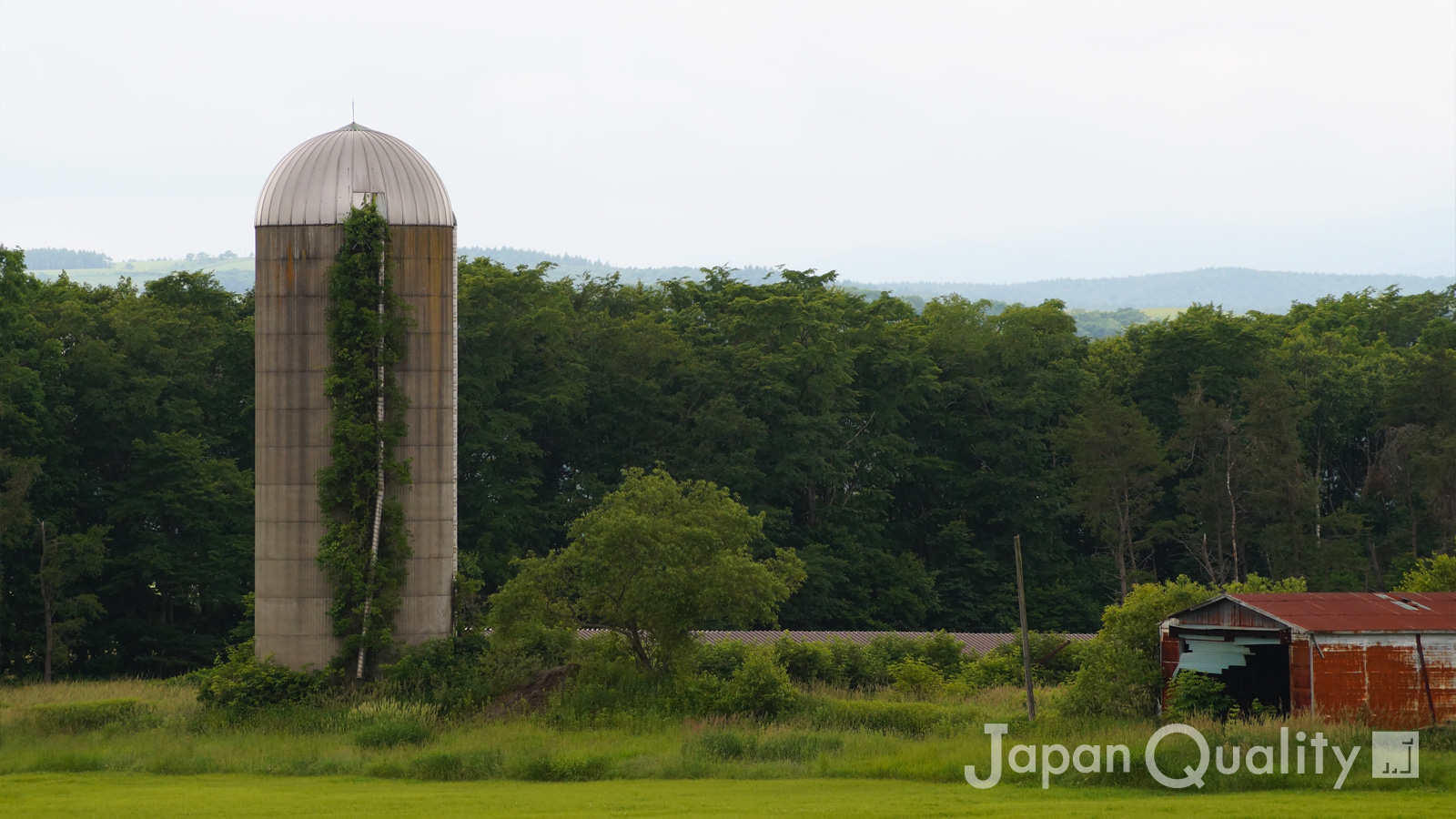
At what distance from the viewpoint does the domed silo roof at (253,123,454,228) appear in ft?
111

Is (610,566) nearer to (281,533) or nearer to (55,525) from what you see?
(281,533)

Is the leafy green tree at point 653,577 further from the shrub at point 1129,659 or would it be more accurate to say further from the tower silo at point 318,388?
the shrub at point 1129,659

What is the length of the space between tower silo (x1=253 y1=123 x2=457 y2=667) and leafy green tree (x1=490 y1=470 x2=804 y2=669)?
8.00ft

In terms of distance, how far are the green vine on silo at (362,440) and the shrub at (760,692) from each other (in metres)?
7.98

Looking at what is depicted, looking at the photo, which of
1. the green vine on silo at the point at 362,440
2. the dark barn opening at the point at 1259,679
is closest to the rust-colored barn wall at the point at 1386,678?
the dark barn opening at the point at 1259,679

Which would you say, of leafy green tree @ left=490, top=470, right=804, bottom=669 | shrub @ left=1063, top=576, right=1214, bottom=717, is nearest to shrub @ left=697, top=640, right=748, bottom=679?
leafy green tree @ left=490, top=470, right=804, bottom=669

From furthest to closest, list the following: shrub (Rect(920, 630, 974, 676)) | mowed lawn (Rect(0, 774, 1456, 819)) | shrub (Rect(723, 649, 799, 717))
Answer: shrub (Rect(920, 630, 974, 676)), shrub (Rect(723, 649, 799, 717)), mowed lawn (Rect(0, 774, 1456, 819))

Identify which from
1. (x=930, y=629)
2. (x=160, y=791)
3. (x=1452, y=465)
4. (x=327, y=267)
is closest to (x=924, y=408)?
(x=930, y=629)

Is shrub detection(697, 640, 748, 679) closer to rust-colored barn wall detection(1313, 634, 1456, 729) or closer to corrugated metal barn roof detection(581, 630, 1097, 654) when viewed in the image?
corrugated metal barn roof detection(581, 630, 1097, 654)

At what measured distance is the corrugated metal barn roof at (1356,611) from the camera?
27875 millimetres

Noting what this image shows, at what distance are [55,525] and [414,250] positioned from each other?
22.5m

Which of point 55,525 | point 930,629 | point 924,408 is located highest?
point 924,408

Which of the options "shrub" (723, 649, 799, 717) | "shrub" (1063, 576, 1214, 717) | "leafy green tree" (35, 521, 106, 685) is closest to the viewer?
"shrub" (1063, 576, 1214, 717)

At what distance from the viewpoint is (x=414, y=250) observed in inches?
1344
